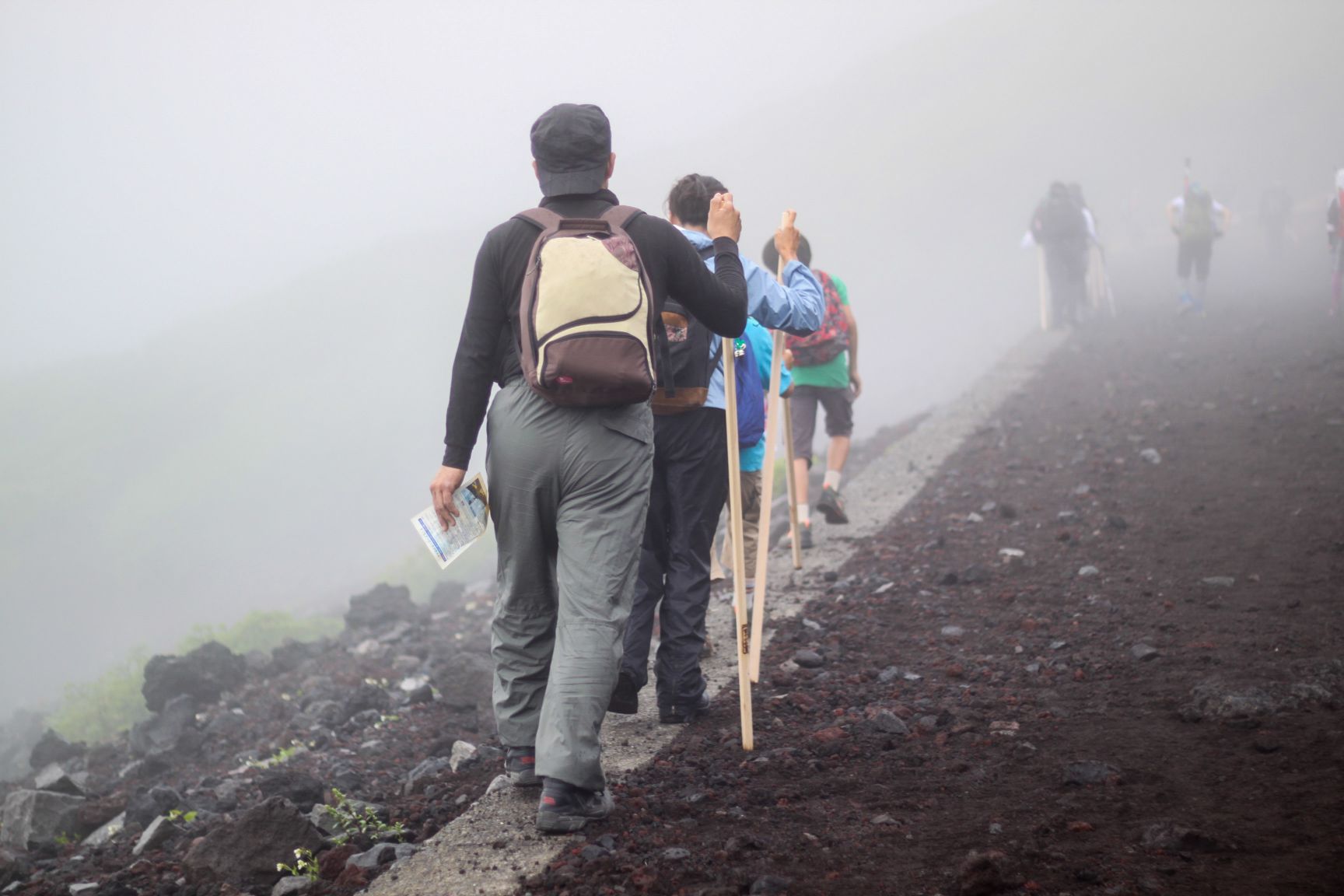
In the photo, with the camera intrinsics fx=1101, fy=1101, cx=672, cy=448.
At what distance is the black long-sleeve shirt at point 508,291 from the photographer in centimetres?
351

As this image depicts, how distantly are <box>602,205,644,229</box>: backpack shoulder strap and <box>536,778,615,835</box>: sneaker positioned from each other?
177cm

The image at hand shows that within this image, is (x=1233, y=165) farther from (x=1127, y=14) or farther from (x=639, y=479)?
(x=639, y=479)

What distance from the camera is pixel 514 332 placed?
3.57 meters

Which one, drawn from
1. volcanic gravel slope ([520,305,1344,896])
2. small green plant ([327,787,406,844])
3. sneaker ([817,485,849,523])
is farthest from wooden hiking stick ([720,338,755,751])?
sneaker ([817,485,849,523])

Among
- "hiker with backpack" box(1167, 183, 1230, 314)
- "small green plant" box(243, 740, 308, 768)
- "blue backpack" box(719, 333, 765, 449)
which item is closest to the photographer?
"blue backpack" box(719, 333, 765, 449)

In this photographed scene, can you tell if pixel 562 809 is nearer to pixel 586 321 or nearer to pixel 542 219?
pixel 586 321

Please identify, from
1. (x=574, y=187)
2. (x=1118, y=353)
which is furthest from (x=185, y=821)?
(x=1118, y=353)

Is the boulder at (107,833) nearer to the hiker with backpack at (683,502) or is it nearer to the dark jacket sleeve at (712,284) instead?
the hiker with backpack at (683,502)

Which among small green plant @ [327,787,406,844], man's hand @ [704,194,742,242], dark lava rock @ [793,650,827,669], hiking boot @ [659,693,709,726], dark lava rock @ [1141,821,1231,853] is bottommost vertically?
dark lava rock @ [793,650,827,669]

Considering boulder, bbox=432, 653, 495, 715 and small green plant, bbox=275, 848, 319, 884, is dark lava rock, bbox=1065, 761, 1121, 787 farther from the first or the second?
boulder, bbox=432, 653, 495, 715

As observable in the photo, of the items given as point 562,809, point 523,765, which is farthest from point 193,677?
point 562,809

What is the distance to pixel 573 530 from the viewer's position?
3.53 meters

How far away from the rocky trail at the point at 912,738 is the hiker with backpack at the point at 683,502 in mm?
267

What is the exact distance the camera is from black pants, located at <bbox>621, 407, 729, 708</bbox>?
182 inches
